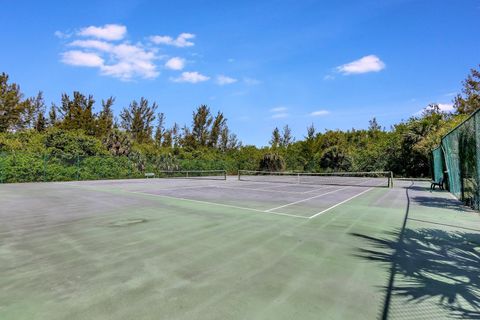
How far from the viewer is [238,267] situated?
404cm

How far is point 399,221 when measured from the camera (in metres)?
7.24

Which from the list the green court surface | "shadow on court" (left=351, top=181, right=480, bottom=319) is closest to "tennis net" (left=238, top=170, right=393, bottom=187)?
the green court surface

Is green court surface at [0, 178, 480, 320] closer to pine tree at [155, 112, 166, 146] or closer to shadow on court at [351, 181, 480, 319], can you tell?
shadow on court at [351, 181, 480, 319]

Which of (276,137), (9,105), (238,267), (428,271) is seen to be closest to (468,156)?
(428,271)

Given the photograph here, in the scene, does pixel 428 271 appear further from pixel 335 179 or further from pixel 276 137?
A: pixel 276 137

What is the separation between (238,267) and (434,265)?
281 centimetres

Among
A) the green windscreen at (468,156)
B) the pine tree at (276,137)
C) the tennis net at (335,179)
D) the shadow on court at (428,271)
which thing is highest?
the pine tree at (276,137)

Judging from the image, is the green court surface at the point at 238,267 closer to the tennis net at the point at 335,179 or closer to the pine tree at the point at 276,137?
the tennis net at the point at 335,179

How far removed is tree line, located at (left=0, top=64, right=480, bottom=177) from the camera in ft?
91.4

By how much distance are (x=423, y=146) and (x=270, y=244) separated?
24693 millimetres

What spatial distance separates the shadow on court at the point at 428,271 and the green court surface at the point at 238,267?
15mm

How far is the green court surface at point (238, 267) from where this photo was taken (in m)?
2.90

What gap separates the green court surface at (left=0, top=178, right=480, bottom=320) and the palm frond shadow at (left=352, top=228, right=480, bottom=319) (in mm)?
18

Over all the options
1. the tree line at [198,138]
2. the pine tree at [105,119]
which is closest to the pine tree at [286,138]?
the tree line at [198,138]
